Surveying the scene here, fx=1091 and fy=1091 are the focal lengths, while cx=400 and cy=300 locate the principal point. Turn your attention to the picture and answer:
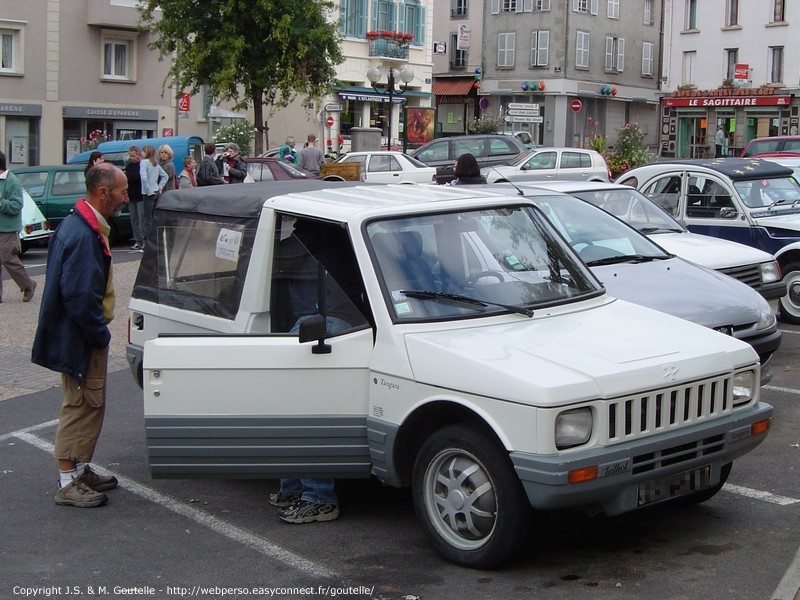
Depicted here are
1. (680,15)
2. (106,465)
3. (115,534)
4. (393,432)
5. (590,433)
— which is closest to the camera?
(590,433)

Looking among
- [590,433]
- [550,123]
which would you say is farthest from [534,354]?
[550,123]

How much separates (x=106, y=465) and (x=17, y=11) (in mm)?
34641

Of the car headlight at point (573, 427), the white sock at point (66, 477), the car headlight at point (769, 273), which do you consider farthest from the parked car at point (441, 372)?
the car headlight at point (769, 273)

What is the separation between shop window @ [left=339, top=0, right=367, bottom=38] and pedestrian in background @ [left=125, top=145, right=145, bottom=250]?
32689 mm

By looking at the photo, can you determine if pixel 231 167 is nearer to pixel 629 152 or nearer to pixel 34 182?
pixel 34 182

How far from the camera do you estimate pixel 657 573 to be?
5020 millimetres

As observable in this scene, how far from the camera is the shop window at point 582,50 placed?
64.6 metres

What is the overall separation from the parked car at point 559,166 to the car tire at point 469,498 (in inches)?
944

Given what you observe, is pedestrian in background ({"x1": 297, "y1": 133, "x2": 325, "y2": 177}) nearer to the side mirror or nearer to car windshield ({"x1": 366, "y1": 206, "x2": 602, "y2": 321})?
car windshield ({"x1": 366, "y1": 206, "x2": 602, "y2": 321})

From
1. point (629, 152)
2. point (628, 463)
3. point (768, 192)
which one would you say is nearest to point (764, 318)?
point (628, 463)

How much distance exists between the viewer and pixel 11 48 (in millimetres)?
38250

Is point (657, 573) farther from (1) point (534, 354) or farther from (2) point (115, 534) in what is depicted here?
(2) point (115, 534)

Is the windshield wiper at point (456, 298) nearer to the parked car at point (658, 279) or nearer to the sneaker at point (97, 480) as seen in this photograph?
the sneaker at point (97, 480)

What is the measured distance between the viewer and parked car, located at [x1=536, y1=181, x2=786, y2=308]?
9945 millimetres
